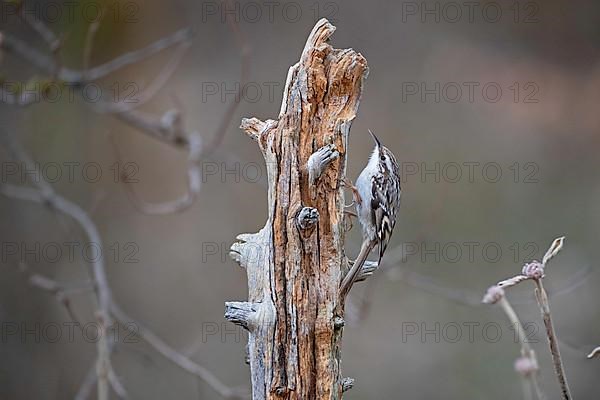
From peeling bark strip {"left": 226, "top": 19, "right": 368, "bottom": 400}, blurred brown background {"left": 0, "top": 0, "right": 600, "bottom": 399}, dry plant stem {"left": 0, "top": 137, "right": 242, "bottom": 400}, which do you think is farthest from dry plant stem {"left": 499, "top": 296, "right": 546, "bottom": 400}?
blurred brown background {"left": 0, "top": 0, "right": 600, "bottom": 399}

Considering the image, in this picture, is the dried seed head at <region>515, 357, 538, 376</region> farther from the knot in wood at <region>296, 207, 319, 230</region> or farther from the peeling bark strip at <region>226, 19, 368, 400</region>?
the knot in wood at <region>296, 207, 319, 230</region>

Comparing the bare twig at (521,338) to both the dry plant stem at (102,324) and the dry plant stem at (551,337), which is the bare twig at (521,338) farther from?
the dry plant stem at (102,324)

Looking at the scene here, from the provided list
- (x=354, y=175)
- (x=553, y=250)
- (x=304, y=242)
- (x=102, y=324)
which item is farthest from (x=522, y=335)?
(x=354, y=175)

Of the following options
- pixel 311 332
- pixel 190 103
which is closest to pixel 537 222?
pixel 190 103

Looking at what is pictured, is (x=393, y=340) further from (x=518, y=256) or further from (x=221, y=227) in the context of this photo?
(x=221, y=227)

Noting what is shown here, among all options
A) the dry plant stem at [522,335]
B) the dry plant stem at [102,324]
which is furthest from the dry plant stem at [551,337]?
the dry plant stem at [102,324]
